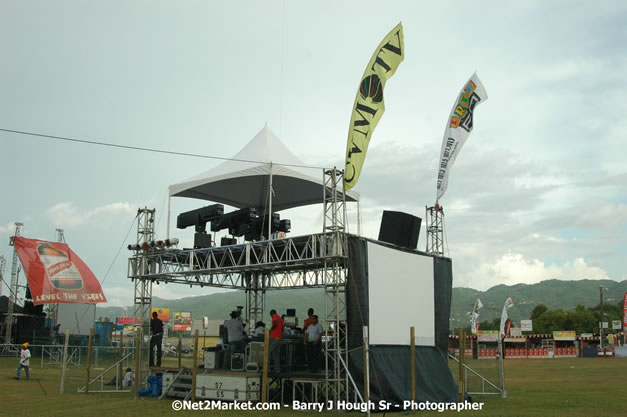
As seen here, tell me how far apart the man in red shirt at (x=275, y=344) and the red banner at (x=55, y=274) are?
78.9ft

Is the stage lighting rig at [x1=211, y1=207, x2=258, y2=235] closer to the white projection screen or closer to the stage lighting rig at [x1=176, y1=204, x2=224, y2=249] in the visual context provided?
the stage lighting rig at [x1=176, y1=204, x2=224, y2=249]

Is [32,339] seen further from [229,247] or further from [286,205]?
[229,247]

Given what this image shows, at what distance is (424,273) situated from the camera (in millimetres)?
15195

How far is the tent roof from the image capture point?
1691cm

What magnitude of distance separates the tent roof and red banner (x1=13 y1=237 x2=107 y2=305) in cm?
1909

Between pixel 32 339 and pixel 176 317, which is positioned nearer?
pixel 32 339

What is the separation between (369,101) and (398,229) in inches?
134

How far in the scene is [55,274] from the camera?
3456cm

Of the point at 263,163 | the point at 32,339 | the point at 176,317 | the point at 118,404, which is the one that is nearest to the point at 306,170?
the point at 263,163

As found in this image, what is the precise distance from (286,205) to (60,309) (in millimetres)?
30367

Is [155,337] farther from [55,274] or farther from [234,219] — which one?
[55,274]

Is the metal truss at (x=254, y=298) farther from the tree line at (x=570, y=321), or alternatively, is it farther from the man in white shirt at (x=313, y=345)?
the tree line at (x=570, y=321)

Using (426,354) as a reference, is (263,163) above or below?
above

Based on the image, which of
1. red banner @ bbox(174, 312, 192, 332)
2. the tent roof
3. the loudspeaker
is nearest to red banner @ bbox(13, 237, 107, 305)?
the tent roof
